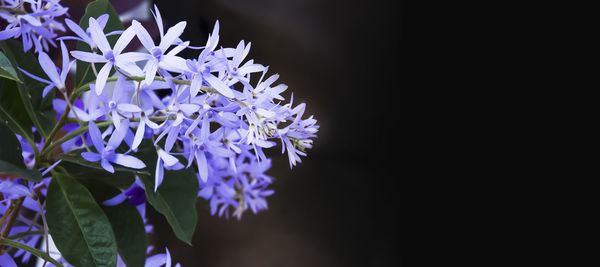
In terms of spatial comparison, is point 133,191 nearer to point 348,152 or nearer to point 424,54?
point 348,152

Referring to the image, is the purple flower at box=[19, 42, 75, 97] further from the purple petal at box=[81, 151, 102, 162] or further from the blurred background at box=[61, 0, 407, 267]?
the blurred background at box=[61, 0, 407, 267]

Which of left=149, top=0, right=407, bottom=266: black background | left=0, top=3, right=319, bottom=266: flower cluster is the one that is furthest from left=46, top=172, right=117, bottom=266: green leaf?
left=149, top=0, right=407, bottom=266: black background

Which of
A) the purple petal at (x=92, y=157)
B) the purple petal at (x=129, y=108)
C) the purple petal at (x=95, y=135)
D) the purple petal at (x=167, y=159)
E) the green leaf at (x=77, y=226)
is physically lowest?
the green leaf at (x=77, y=226)

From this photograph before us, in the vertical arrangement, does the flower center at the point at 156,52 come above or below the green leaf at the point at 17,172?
above

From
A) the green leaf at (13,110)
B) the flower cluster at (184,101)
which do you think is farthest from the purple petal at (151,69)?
the green leaf at (13,110)

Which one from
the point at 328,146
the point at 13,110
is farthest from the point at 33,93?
the point at 328,146

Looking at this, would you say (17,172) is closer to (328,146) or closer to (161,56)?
(161,56)

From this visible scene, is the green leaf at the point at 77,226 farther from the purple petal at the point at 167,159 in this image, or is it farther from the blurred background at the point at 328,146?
the blurred background at the point at 328,146
